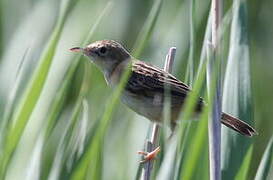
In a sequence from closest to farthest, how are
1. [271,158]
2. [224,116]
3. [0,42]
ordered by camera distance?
[271,158] → [224,116] → [0,42]

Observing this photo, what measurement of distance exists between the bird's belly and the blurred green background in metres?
0.05

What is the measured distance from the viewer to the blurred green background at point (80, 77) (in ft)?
7.27

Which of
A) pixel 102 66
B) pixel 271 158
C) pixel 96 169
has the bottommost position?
pixel 96 169

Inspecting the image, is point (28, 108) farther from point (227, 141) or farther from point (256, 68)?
point (256, 68)

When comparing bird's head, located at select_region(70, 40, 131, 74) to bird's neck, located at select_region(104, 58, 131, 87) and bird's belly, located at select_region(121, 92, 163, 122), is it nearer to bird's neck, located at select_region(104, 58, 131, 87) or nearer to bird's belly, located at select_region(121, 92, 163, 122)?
bird's neck, located at select_region(104, 58, 131, 87)

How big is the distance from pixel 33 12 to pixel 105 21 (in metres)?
0.60

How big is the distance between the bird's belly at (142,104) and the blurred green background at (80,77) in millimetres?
52

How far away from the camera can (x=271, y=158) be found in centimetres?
221

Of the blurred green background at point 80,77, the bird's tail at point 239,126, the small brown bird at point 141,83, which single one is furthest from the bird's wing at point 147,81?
the bird's tail at point 239,126

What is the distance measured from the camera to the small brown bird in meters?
3.06

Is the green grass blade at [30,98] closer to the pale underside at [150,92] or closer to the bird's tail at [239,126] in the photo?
the bird's tail at [239,126]

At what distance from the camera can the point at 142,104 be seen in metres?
3.24

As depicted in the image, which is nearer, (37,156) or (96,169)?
(96,169)

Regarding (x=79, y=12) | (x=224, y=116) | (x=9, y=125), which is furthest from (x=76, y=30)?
(x=9, y=125)
